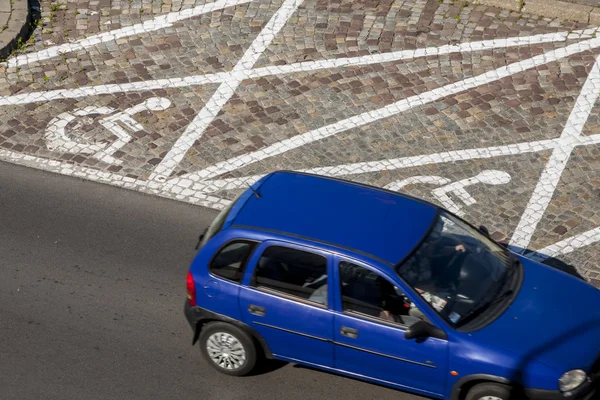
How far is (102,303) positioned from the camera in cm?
962

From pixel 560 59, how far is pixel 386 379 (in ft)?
25.2

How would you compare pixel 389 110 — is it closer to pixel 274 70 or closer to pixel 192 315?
pixel 274 70

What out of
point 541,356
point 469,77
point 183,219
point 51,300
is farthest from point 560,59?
point 51,300

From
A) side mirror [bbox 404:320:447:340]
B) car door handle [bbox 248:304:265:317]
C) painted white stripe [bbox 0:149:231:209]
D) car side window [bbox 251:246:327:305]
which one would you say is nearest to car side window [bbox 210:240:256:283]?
car side window [bbox 251:246:327:305]

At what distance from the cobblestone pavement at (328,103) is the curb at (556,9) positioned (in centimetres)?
22

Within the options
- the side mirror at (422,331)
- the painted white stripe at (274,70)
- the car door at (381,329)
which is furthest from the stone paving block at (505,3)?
the side mirror at (422,331)

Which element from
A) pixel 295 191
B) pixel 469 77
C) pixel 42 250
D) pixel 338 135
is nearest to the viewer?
pixel 295 191

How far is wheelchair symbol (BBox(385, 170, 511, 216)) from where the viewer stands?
37.2 feet

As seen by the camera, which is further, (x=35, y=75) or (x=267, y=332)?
(x=35, y=75)

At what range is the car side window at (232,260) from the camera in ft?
26.9

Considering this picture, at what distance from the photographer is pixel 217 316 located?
835cm

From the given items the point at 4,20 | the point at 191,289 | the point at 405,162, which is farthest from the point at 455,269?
the point at 4,20

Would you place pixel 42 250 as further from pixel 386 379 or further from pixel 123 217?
pixel 386 379

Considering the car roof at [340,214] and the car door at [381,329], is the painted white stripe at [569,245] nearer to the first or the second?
the car roof at [340,214]
